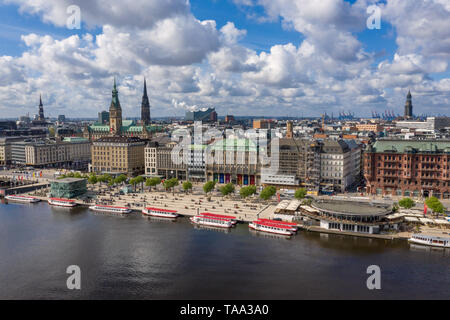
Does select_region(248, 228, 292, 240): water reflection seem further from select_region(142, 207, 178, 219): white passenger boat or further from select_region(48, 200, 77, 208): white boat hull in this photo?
select_region(48, 200, 77, 208): white boat hull

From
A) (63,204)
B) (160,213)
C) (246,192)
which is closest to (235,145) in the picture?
(246,192)

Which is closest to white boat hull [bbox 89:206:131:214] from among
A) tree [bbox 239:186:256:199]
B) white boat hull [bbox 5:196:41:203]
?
A: white boat hull [bbox 5:196:41:203]

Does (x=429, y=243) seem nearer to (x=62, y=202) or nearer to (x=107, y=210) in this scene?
(x=107, y=210)

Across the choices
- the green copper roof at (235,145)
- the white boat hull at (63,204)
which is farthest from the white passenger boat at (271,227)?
the white boat hull at (63,204)

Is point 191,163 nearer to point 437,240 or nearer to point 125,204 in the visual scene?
point 125,204

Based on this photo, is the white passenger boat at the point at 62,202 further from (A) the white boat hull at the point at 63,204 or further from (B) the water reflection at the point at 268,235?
(B) the water reflection at the point at 268,235

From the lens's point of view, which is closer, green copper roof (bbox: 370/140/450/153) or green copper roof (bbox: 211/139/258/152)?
green copper roof (bbox: 370/140/450/153)
